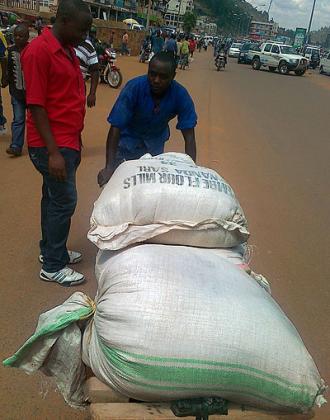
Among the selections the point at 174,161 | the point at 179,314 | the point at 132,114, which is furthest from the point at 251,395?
the point at 132,114

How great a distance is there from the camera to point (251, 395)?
140 cm

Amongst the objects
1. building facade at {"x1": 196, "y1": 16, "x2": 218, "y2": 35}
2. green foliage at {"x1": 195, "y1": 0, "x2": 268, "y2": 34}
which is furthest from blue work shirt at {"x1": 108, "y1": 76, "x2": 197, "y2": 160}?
green foliage at {"x1": 195, "y1": 0, "x2": 268, "y2": 34}

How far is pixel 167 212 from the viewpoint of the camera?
1935 mm

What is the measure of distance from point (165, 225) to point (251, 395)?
0.74 meters

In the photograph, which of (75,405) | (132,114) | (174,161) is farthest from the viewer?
(132,114)

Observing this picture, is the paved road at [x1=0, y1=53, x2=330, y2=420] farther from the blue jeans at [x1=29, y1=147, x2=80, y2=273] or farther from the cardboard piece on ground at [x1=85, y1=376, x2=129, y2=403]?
the cardboard piece on ground at [x1=85, y1=376, x2=129, y2=403]

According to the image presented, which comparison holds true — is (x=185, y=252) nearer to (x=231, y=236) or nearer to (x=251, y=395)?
A: (x=231, y=236)

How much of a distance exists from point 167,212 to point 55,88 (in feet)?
3.85

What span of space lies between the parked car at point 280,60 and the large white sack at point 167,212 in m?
27.9

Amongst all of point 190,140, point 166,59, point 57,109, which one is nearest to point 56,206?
point 57,109

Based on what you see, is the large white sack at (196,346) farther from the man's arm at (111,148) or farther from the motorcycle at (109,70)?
the motorcycle at (109,70)

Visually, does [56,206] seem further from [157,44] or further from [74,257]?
[157,44]

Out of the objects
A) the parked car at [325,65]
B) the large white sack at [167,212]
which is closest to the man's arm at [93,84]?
the large white sack at [167,212]

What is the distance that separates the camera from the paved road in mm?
2721
